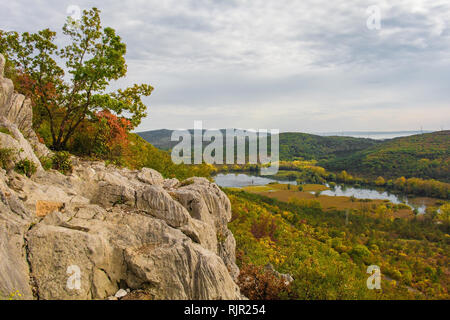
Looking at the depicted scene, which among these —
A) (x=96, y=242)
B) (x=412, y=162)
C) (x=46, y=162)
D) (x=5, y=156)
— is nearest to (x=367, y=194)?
(x=412, y=162)

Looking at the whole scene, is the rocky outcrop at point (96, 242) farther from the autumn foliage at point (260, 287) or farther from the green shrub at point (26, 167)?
the autumn foliage at point (260, 287)

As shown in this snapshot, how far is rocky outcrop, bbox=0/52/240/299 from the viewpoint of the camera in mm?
6234

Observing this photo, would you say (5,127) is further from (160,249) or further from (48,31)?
(48,31)

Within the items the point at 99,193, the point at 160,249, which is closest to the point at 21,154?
the point at 99,193

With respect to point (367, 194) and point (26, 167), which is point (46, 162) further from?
point (367, 194)

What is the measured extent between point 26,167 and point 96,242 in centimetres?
408

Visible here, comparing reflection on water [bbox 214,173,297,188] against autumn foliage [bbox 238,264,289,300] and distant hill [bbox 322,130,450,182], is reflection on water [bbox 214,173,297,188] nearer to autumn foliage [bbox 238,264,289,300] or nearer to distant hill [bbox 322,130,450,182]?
distant hill [bbox 322,130,450,182]

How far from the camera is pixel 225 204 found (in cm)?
1349

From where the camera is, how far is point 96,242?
22.8 ft

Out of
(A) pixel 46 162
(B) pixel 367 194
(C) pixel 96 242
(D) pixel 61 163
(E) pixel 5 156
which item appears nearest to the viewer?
(C) pixel 96 242

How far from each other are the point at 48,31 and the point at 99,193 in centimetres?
1120

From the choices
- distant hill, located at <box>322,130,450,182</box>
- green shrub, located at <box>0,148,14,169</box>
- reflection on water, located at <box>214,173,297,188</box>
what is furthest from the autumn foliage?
distant hill, located at <box>322,130,450,182</box>

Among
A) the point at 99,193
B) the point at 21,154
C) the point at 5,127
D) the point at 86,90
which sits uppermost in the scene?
the point at 86,90
